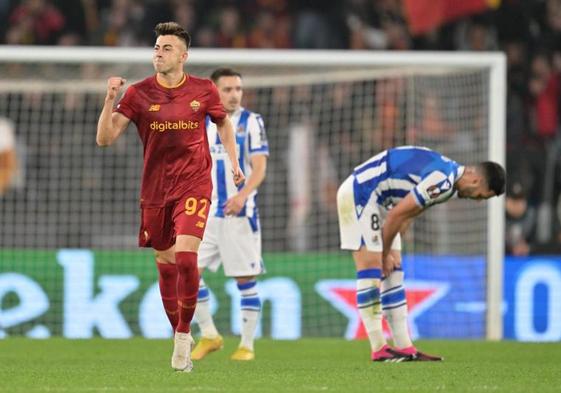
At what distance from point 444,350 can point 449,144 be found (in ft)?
12.6

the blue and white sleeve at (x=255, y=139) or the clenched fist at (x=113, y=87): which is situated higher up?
the clenched fist at (x=113, y=87)

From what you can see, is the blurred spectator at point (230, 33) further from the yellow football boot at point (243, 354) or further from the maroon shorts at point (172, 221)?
the maroon shorts at point (172, 221)

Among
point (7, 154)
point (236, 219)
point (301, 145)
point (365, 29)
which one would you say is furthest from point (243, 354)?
point (365, 29)

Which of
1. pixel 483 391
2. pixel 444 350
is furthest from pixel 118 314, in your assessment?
pixel 483 391

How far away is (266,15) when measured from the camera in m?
19.5

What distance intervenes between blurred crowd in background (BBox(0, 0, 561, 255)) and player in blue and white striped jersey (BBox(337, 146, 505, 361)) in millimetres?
7231

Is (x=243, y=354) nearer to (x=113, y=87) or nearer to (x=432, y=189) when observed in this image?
(x=432, y=189)

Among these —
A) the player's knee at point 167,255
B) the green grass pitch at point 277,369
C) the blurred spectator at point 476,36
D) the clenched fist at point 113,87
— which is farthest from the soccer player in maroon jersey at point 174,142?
the blurred spectator at point 476,36

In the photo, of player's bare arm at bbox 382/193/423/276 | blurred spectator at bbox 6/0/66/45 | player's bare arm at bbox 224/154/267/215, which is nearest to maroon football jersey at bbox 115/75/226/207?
player's bare arm at bbox 382/193/423/276

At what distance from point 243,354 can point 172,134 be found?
270cm

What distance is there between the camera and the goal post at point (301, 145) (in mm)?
14844

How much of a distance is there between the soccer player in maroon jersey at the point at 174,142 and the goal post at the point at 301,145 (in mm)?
5315

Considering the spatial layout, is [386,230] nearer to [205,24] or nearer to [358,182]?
[358,182]

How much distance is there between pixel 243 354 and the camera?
1130 centimetres
